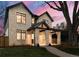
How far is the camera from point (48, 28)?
5.10m

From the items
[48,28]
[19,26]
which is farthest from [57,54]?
[19,26]

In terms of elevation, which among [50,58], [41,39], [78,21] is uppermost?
[78,21]

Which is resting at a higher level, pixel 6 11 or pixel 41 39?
pixel 6 11

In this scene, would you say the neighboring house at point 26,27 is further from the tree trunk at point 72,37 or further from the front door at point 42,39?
the tree trunk at point 72,37

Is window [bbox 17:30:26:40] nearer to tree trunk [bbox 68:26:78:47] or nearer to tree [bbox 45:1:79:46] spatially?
tree [bbox 45:1:79:46]

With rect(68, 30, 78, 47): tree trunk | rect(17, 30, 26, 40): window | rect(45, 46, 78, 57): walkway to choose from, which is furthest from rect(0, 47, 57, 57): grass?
rect(68, 30, 78, 47): tree trunk

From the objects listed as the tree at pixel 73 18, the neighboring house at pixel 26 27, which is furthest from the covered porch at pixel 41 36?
the tree at pixel 73 18

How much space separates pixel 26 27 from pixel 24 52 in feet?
1.39

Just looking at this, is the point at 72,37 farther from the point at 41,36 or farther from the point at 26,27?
the point at 26,27

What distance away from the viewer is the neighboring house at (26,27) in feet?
16.3

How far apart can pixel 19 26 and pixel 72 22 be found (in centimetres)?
91

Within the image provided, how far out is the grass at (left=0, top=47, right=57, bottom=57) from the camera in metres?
4.95

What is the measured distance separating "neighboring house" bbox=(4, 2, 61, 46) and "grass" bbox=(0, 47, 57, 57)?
0.30 ft

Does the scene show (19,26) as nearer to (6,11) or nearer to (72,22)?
(6,11)
